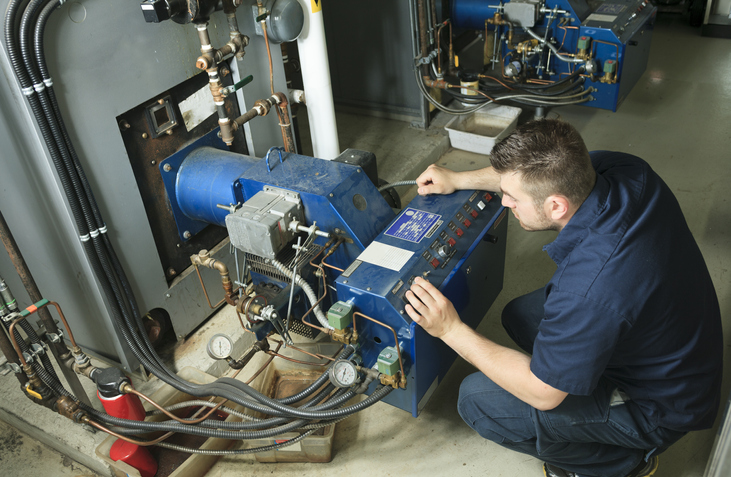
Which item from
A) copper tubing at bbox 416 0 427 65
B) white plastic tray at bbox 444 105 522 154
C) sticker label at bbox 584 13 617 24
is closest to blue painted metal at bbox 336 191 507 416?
white plastic tray at bbox 444 105 522 154

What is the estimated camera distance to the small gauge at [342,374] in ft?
4.95

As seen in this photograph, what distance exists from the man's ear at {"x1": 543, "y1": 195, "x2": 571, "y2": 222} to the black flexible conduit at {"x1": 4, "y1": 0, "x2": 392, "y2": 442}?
604 millimetres

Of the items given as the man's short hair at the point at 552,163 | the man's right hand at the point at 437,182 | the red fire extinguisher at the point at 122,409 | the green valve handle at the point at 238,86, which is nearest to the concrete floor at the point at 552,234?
the red fire extinguisher at the point at 122,409

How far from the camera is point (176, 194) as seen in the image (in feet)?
6.60

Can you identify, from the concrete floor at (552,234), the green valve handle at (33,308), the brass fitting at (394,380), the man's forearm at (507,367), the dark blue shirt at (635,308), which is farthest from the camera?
the concrete floor at (552,234)

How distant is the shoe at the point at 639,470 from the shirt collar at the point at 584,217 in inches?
27.2

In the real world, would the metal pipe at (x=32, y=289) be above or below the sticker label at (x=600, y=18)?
below

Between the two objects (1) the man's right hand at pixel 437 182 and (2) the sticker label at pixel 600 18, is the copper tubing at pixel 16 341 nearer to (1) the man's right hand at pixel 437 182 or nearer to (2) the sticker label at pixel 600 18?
(1) the man's right hand at pixel 437 182

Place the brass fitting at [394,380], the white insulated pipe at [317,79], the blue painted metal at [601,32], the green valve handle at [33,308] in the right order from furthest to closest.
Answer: the blue painted metal at [601,32] → the white insulated pipe at [317,79] → the green valve handle at [33,308] → the brass fitting at [394,380]

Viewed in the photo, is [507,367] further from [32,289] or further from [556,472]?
[32,289]

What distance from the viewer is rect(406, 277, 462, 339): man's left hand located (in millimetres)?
1458

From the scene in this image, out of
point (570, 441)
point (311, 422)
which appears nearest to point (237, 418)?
point (311, 422)

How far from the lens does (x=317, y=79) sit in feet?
7.51

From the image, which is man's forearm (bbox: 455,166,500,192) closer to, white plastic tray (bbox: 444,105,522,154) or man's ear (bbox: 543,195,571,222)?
man's ear (bbox: 543,195,571,222)
